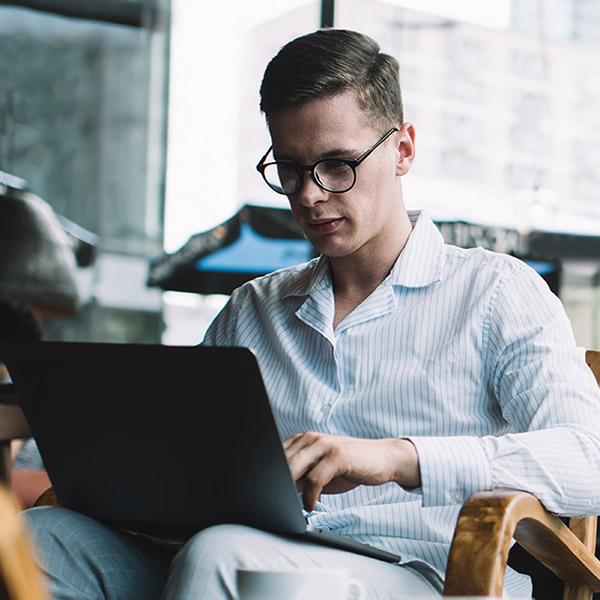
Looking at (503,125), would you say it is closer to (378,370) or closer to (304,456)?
(378,370)

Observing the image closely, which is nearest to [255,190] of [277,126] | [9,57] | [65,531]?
[9,57]

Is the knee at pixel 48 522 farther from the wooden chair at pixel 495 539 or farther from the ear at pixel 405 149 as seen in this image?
the ear at pixel 405 149

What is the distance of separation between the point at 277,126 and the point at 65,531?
0.66 m

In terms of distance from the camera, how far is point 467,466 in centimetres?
107

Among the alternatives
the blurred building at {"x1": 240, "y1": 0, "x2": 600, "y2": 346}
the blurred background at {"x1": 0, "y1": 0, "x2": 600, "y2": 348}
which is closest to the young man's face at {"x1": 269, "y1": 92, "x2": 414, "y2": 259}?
the blurred background at {"x1": 0, "y1": 0, "x2": 600, "y2": 348}

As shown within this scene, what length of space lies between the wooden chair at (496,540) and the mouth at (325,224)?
53 cm

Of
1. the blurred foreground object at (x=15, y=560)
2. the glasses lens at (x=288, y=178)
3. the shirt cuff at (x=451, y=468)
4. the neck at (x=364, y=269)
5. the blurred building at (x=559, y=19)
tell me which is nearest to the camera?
the blurred foreground object at (x=15, y=560)

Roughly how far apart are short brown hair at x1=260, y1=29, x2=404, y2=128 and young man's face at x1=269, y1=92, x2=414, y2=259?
2 cm

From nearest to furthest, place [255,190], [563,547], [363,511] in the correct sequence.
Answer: [563,547]
[363,511]
[255,190]

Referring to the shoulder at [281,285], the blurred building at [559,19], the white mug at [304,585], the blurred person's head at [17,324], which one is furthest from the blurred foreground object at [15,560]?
the blurred building at [559,19]

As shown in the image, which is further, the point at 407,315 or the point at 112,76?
the point at 112,76

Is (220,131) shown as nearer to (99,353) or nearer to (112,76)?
(112,76)

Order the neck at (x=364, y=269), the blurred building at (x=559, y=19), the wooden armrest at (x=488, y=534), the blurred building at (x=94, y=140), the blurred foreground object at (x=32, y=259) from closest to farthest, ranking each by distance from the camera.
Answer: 1. the wooden armrest at (x=488, y=534)
2. the neck at (x=364, y=269)
3. the blurred foreground object at (x=32, y=259)
4. the blurred building at (x=559, y=19)
5. the blurred building at (x=94, y=140)

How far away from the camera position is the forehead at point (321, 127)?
4.31ft
